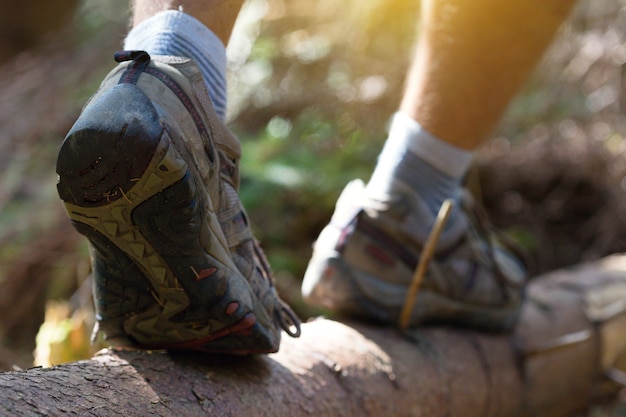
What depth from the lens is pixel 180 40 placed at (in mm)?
1166

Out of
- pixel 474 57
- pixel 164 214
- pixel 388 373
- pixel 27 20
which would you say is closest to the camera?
pixel 164 214

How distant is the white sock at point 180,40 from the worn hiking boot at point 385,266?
1.97 ft

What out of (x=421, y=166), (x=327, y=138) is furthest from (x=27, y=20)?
(x=421, y=166)

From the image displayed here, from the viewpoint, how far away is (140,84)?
979 mm

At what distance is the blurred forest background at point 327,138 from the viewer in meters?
2.88

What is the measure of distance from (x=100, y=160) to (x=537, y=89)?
3203mm

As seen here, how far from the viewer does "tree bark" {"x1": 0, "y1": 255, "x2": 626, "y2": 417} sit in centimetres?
103

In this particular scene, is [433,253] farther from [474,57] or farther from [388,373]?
[474,57]

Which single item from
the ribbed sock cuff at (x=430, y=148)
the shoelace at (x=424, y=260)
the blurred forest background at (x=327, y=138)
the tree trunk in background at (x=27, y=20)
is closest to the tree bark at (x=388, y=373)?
the shoelace at (x=424, y=260)

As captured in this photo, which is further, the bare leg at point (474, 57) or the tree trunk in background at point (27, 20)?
the tree trunk in background at point (27, 20)

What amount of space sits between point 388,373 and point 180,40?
2.81 feet

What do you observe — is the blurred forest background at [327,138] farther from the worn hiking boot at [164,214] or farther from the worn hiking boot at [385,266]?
the worn hiking boot at [164,214]

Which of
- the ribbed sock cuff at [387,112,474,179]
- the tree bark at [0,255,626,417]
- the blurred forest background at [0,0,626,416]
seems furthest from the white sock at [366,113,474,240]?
the blurred forest background at [0,0,626,416]

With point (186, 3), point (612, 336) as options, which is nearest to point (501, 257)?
point (612, 336)
